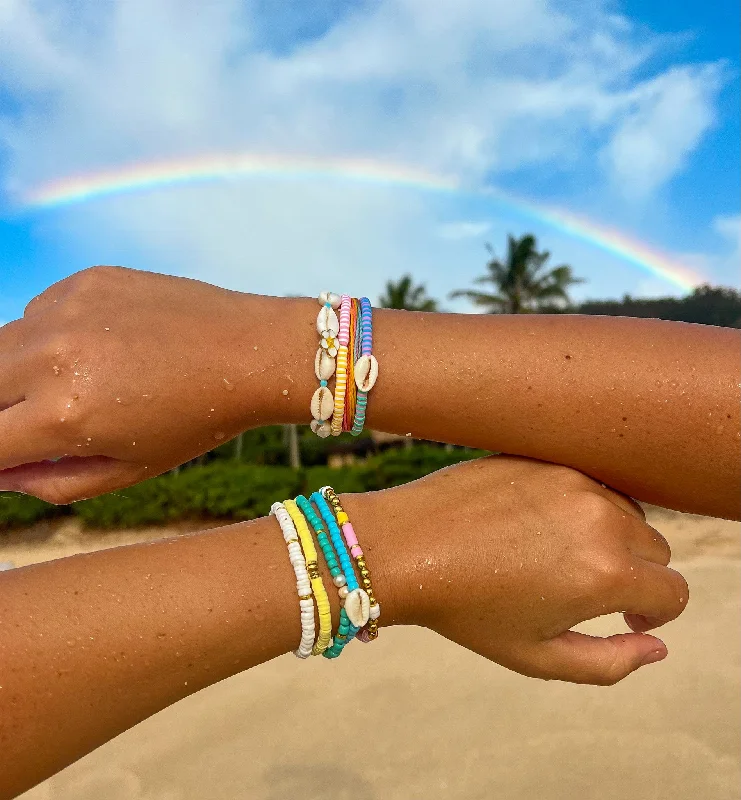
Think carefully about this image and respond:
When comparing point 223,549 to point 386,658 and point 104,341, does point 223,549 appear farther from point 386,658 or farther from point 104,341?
point 386,658

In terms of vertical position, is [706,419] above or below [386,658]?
above

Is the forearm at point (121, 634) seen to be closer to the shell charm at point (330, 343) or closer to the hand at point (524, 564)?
the hand at point (524, 564)

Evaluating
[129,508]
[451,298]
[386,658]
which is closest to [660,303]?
[451,298]

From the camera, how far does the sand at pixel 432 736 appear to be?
3.52 meters

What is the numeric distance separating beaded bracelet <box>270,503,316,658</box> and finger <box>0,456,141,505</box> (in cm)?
33

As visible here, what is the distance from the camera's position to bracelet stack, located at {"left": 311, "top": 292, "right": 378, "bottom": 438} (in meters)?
1.47

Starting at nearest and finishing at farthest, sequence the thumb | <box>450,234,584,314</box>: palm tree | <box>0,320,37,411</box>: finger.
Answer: <box>0,320,37,411</box>: finger → the thumb → <box>450,234,584,314</box>: palm tree

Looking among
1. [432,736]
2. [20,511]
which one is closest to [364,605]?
[432,736]

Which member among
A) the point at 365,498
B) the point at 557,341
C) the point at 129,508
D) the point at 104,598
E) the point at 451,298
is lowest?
the point at 129,508

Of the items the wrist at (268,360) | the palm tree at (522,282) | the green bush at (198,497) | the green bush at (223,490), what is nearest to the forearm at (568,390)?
the wrist at (268,360)

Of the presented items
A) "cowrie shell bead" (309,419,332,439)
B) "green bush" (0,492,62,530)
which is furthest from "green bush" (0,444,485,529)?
"cowrie shell bead" (309,419,332,439)

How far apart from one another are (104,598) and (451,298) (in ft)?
104

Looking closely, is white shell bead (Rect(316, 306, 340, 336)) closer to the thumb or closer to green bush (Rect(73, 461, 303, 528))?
the thumb

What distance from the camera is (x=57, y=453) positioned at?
4.38 feet
